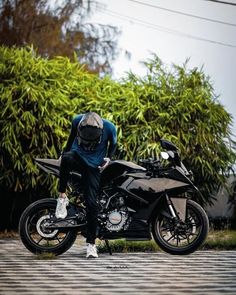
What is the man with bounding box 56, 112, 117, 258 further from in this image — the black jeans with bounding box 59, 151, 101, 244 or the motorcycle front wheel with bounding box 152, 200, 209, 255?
the motorcycle front wheel with bounding box 152, 200, 209, 255

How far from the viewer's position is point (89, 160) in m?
7.71

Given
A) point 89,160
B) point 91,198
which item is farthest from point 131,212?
point 89,160

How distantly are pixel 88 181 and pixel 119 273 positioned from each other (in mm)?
1317

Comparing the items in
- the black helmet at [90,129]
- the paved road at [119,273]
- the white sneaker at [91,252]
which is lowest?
the paved road at [119,273]

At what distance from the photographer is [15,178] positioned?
1078cm

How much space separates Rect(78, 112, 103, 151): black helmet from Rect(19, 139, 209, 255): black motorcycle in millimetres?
347

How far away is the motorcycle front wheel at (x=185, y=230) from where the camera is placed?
308 inches

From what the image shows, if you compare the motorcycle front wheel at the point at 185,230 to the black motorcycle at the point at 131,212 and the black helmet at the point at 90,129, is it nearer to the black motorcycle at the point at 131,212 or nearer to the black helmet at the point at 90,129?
the black motorcycle at the point at 131,212

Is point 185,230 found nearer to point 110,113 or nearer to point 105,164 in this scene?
point 105,164

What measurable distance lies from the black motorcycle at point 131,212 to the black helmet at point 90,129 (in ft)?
1.14

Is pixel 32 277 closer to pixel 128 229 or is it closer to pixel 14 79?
pixel 128 229

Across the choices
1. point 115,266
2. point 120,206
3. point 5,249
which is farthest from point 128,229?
point 5,249

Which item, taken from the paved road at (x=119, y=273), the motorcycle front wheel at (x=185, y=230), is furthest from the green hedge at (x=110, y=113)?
the motorcycle front wheel at (x=185, y=230)

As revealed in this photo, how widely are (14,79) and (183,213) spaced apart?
4120mm
